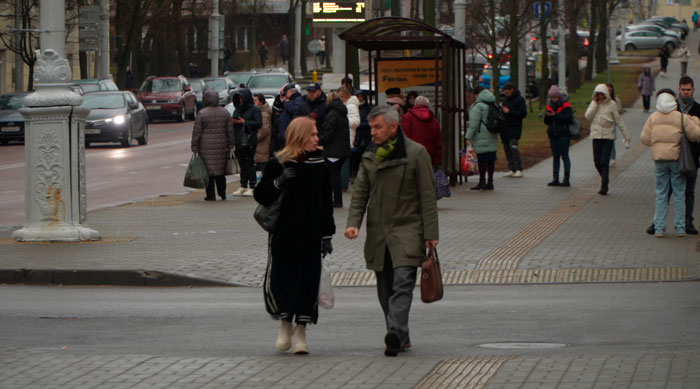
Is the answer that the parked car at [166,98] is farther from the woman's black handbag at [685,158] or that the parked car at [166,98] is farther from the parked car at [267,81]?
the woman's black handbag at [685,158]

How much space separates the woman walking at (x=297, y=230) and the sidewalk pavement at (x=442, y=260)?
444 mm

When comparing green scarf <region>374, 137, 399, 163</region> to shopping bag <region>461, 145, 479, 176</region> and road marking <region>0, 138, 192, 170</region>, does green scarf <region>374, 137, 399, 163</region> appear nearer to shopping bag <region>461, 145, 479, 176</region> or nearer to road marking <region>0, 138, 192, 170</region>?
shopping bag <region>461, 145, 479, 176</region>

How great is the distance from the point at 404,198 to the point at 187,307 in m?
2.94

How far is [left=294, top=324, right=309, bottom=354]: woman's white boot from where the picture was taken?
848 cm

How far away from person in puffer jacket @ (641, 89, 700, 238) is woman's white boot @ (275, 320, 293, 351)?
726 centimetres

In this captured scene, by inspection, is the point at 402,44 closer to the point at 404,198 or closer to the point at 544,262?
the point at 544,262

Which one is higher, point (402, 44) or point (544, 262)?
point (402, 44)

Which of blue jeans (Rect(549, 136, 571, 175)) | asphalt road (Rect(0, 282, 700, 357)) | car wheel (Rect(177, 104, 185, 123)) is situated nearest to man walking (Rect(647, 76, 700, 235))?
asphalt road (Rect(0, 282, 700, 357))

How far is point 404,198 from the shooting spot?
8.55 meters

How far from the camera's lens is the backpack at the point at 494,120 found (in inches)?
848

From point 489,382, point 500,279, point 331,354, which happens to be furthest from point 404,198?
point 500,279

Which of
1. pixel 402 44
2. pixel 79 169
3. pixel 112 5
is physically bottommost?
pixel 79 169

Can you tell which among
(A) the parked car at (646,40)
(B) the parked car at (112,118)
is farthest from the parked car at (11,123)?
(A) the parked car at (646,40)

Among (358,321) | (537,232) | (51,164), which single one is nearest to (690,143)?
(537,232)
